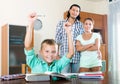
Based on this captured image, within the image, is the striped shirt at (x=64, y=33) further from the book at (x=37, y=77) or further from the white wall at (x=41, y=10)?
the book at (x=37, y=77)

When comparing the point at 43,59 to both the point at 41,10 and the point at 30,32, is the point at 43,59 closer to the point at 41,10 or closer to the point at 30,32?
the point at 30,32

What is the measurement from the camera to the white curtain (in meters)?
4.88

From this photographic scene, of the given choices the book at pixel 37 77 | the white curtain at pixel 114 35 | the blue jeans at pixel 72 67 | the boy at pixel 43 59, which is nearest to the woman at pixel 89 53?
the blue jeans at pixel 72 67

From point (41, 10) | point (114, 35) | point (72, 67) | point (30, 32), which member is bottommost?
point (72, 67)

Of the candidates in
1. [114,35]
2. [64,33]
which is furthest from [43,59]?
[114,35]

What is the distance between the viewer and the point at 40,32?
171 inches

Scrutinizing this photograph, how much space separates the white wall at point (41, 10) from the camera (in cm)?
402

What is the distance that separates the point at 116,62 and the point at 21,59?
224 centimetres

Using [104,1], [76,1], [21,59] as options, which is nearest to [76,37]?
[21,59]

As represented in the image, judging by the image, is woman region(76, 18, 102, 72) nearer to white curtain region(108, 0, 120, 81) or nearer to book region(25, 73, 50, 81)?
book region(25, 73, 50, 81)

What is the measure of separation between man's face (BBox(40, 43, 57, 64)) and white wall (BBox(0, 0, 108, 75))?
2.76 m

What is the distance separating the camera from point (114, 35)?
4945 millimetres

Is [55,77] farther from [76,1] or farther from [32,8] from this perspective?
[76,1]

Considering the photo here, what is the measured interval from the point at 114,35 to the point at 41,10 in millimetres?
1805
